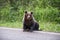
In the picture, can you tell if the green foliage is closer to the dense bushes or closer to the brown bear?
the dense bushes

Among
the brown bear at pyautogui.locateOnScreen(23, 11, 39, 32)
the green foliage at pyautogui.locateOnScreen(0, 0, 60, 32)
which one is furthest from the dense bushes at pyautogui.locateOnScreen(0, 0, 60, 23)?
the brown bear at pyautogui.locateOnScreen(23, 11, 39, 32)

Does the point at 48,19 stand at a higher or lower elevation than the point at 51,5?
lower

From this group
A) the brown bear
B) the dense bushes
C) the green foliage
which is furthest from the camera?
the dense bushes

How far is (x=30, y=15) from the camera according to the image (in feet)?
31.5

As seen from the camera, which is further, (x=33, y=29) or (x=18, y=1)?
(x=18, y=1)

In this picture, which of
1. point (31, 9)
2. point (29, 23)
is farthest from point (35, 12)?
point (29, 23)

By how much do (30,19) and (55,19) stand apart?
251cm

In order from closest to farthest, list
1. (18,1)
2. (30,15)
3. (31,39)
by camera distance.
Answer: (31,39)
(30,15)
(18,1)

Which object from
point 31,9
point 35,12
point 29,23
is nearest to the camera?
point 29,23

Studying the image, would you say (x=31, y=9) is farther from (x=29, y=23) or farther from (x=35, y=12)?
(x=29, y=23)

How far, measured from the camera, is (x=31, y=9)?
43.8ft

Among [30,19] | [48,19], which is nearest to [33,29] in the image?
[30,19]

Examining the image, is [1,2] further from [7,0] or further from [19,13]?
[19,13]

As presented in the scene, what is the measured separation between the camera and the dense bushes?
11.8 m
